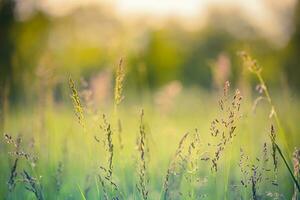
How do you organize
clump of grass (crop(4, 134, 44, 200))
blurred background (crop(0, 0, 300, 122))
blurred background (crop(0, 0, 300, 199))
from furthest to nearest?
blurred background (crop(0, 0, 300, 122)), blurred background (crop(0, 0, 300, 199)), clump of grass (crop(4, 134, 44, 200))

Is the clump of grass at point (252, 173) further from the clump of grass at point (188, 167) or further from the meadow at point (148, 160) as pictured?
the clump of grass at point (188, 167)

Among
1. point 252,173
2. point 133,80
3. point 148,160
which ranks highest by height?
point 133,80

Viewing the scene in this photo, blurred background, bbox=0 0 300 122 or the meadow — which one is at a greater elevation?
blurred background, bbox=0 0 300 122

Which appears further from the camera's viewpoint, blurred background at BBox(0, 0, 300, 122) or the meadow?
blurred background at BBox(0, 0, 300, 122)

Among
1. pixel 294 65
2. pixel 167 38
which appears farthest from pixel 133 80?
pixel 167 38

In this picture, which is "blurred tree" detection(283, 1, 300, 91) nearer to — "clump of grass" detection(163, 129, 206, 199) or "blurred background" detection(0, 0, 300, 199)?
"blurred background" detection(0, 0, 300, 199)

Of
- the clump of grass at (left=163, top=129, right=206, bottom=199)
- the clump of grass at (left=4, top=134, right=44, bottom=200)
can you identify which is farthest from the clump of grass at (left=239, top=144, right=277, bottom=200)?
the clump of grass at (left=4, top=134, right=44, bottom=200)

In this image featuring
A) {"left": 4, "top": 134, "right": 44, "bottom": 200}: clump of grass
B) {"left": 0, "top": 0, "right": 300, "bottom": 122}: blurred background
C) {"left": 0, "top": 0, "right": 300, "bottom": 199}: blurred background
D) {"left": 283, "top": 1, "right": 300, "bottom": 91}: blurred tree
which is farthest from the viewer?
{"left": 0, "top": 0, "right": 300, "bottom": 122}: blurred background

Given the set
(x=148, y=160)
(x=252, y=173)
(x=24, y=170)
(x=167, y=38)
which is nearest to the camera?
(x=24, y=170)

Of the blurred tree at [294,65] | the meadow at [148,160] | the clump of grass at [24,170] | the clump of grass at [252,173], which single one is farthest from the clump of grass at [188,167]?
the blurred tree at [294,65]

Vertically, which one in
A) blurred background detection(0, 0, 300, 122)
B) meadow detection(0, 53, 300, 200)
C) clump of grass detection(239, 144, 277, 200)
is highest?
blurred background detection(0, 0, 300, 122)

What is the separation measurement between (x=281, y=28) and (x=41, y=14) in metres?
11.2

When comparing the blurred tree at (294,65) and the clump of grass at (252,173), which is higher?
the blurred tree at (294,65)

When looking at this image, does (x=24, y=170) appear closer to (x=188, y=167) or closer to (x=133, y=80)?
(x=188, y=167)
